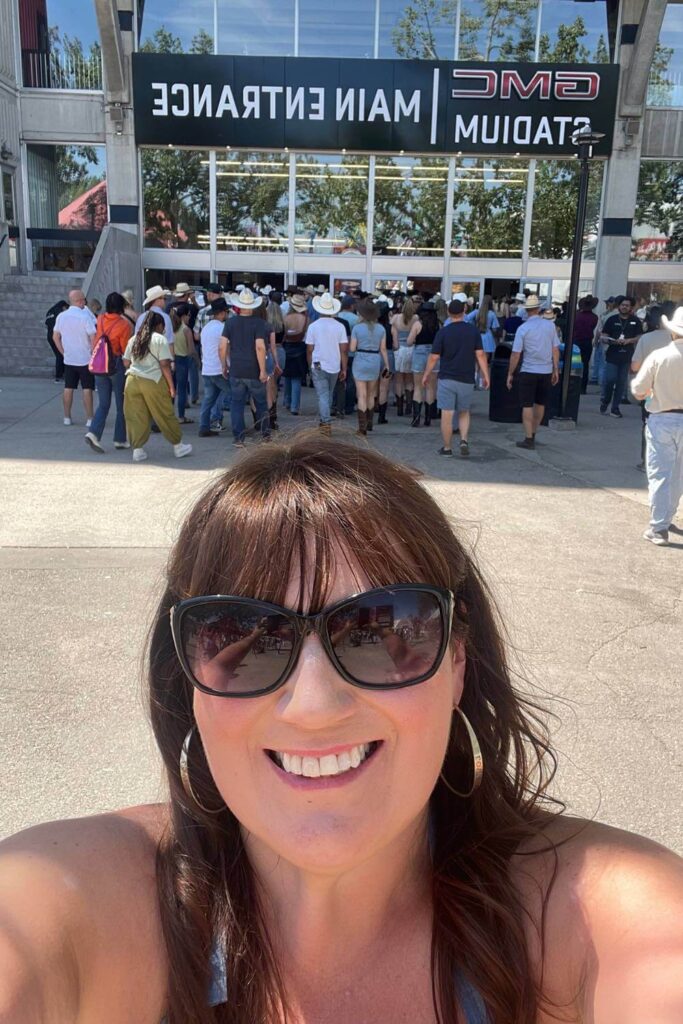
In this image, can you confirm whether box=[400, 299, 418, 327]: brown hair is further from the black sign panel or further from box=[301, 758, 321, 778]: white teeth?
box=[301, 758, 321, 778]: white teeth

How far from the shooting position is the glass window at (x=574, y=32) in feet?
68.2

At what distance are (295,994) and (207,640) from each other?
0.58m

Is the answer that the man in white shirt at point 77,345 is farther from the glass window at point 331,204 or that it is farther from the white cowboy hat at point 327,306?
the glass window at point 331,204

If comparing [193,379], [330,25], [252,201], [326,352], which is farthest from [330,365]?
[330,25]

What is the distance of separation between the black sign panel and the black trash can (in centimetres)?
1030

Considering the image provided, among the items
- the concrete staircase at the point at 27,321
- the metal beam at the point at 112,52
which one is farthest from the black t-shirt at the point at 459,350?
A: the metal beam at the point at 112,52

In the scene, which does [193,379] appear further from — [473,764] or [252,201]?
[473,764]

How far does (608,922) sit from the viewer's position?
121cm

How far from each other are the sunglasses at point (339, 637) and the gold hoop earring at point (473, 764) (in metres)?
0.29

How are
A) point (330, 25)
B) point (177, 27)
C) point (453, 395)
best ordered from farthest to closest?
point (177, 27) → point (330, 25) → point (453, 395)

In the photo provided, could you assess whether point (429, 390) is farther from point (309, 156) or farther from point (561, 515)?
point (309, 156)

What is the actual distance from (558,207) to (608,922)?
73.7 ft

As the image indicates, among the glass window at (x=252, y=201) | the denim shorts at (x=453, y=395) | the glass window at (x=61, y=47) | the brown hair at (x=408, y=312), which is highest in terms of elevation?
the glass window at (x=61, y=47)

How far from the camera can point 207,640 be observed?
1322mm
